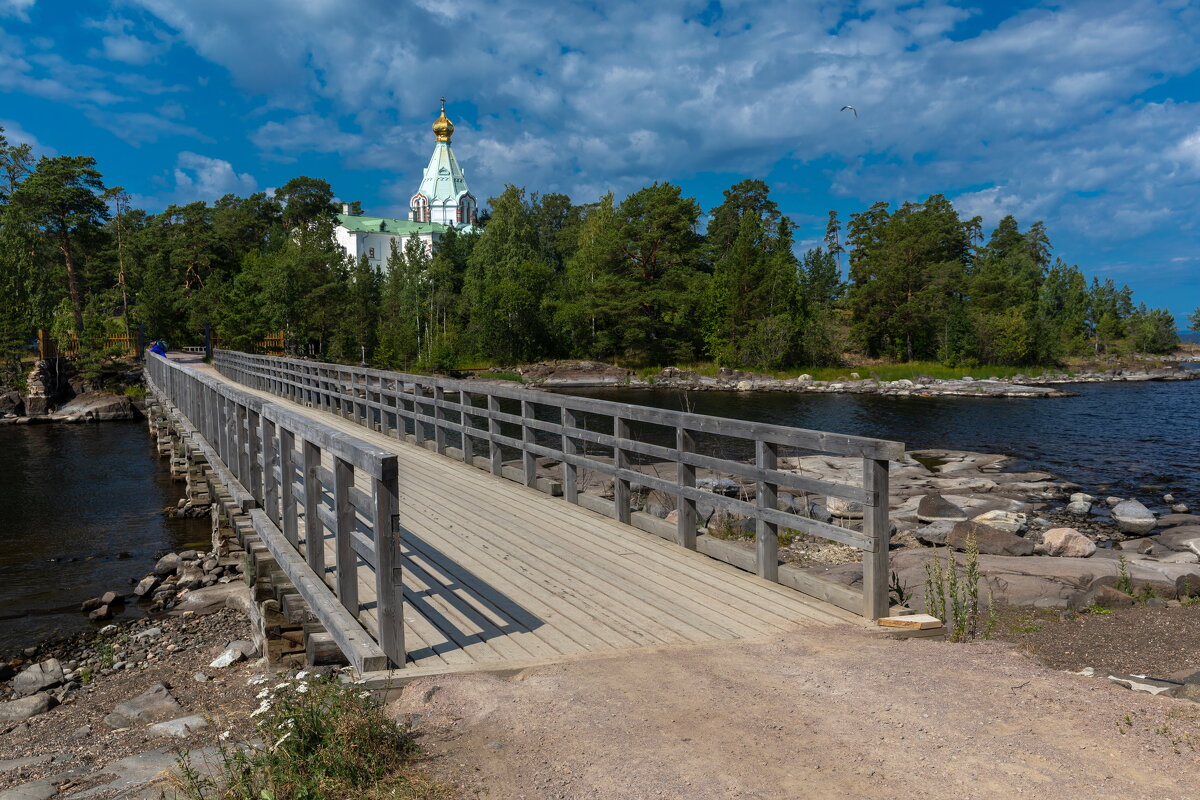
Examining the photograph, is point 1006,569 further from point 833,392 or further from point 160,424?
point 833,392

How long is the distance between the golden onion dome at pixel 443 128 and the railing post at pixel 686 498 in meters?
106

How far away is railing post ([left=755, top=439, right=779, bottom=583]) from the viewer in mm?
6125

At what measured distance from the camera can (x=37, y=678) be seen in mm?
7895

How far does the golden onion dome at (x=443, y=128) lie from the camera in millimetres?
105562

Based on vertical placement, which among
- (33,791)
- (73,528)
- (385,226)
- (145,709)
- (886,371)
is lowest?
(73,528)

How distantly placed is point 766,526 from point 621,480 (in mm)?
2208

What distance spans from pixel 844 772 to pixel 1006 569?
5.26m

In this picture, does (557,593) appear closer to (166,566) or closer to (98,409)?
(166,566)

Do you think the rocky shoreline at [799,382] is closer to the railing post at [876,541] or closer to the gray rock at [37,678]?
the gray rock at [37,678]

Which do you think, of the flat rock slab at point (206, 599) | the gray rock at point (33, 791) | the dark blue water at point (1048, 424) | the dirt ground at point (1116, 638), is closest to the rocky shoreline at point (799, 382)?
the dark blue water at point (1048, 424)

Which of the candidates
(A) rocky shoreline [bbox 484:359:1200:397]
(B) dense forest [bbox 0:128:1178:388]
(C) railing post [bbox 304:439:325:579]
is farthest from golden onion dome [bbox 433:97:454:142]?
(C) railing post [bbox 304:439:325:579]

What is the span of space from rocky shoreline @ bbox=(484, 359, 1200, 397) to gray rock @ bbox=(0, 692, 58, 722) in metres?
46.7

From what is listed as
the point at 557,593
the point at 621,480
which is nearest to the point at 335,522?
the point at 557,593

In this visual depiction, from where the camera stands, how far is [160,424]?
26.6 m
